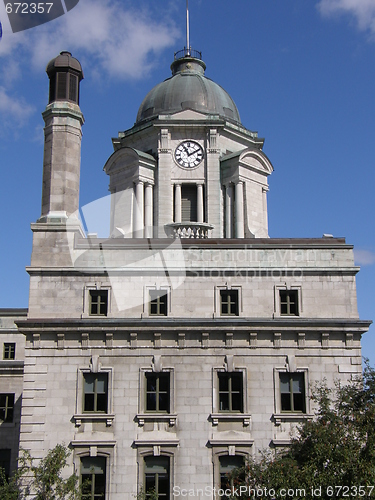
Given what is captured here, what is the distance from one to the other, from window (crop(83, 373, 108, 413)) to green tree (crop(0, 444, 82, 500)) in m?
2.10

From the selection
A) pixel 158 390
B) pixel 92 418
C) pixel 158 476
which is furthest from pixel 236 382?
pixel 92 418

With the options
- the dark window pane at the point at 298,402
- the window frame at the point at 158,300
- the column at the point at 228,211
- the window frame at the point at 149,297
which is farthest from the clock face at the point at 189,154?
the dark window pane at the point at 298,402

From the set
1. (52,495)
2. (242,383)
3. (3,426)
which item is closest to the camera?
(52,495)

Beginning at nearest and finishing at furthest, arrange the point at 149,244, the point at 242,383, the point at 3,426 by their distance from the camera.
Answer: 1. the point at 242,383
2. the point at 149,244
3. the point at 3,426

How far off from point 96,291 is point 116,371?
3900 millimetres

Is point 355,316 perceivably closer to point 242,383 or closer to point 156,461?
point 242,383

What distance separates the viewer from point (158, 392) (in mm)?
→ 31578

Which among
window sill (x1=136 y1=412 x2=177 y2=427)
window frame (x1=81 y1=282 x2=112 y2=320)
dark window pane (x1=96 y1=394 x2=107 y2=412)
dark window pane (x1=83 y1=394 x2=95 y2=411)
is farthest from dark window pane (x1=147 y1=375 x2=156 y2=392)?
window frame (x1=81 y1=282 x2=112 y2=320)

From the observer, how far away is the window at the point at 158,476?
99.6 feet

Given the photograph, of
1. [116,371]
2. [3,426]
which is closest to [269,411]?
[116,371]

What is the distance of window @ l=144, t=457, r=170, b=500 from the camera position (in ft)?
99.6

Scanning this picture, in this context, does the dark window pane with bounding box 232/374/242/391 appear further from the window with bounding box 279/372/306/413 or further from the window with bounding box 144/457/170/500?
the window with bounding box 144/457/170/500

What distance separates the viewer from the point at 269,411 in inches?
1230

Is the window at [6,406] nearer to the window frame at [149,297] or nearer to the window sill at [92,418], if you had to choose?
the window sill at [92,418]
